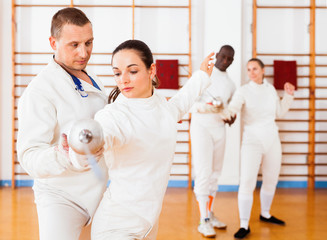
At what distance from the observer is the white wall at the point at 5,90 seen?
5484mm

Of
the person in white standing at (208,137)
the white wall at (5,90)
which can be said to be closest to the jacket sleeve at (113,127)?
the person in white standing at (208,137)

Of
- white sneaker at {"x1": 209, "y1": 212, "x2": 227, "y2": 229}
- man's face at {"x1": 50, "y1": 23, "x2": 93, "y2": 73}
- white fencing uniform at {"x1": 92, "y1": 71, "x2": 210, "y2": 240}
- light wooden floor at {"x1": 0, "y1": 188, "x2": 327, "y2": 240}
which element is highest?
man's face at {"x1": 50, "y1": 23, "x2": 93, "y2": 73}

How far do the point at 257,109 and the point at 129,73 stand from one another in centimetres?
239

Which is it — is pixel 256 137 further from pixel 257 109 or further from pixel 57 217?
pixel 57 217

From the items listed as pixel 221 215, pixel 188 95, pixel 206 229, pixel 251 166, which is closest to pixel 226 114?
pixel 251 166

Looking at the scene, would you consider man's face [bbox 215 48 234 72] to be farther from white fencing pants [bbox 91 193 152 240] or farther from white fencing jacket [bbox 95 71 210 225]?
white fencing pants [bbox 91 193 152 240]

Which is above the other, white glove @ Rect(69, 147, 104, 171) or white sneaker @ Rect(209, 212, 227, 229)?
white glove @ Rect(69, 147, 104, 171)

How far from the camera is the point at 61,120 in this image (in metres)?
1.56

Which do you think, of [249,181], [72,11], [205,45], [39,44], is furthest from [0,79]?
[72,11]

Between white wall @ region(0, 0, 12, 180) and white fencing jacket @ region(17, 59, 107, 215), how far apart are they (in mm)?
4276

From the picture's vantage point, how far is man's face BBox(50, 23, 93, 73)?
160 cm

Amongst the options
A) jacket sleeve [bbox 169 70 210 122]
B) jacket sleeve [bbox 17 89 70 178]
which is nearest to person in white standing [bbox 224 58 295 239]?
jacket sleeve [bbox 169 70 210 122]

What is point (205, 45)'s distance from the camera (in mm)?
5340

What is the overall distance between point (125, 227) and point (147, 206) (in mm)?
117
